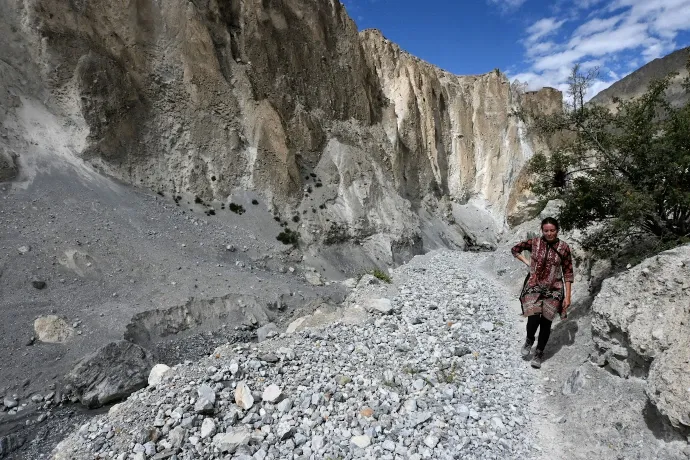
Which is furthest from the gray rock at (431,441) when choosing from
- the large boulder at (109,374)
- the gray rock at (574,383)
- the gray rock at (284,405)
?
the large boulder at (109,374)

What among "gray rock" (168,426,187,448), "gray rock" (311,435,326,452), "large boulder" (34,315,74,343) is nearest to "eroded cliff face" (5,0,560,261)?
"large boulder" (34,315,74,343)

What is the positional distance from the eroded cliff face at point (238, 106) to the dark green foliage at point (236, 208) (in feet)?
2.95

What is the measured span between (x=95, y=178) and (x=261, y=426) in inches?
838

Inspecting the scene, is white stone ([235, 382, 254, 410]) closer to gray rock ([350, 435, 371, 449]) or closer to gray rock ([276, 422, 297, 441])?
gray rock ([276, 422, 297, 441])

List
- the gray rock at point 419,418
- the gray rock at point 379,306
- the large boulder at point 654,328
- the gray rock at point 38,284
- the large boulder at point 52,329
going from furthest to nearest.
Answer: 1. the gray rock at point 38,284
2. the large boulder at point 52,329
3. the gray rock at point 379,306
4. the gray rock at point 419,418
5. the large boulder at point 654,328

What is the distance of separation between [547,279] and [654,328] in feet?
4.72

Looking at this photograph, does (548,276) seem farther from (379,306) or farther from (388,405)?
(379,306)

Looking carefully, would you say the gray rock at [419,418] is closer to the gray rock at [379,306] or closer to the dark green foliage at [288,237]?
the gray rock at [379,306]

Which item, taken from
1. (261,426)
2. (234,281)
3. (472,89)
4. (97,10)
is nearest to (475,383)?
(261,426)

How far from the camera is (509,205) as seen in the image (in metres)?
39.3

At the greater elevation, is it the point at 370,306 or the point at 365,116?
the point at 365,116

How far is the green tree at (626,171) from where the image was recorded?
21.5 feet

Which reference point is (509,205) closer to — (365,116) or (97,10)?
(365,116)

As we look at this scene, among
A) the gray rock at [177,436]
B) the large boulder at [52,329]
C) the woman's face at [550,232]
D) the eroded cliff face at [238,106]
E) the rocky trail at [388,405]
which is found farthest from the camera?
the eroded cliff face at [238,106]
